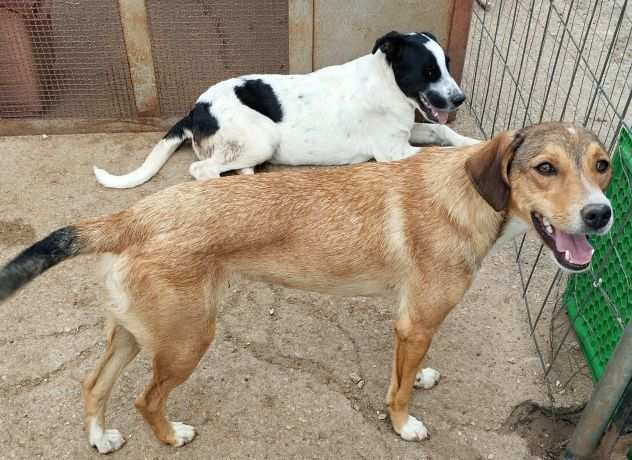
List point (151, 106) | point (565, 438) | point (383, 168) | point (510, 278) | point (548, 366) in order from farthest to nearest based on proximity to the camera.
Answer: point (151, 106), point (510, 278), point (548, 366), point (565, 438), point (383, 168)

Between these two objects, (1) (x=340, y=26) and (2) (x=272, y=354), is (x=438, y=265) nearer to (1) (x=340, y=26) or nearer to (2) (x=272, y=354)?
(2) (x=272, y=354)

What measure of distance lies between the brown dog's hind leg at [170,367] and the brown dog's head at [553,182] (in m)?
1.39

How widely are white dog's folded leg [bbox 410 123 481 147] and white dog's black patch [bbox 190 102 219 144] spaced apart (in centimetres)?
173

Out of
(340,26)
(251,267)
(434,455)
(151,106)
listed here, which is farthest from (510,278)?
(151,106)

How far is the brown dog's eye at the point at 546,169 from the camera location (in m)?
2.44

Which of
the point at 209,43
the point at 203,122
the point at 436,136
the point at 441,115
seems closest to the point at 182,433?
the point at 203,122

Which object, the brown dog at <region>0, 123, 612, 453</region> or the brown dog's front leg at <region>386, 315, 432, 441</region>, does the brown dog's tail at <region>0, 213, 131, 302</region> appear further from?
the brown dog's front leg at <region>386, 315, 432, 441</region>

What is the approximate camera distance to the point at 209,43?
5.48 m

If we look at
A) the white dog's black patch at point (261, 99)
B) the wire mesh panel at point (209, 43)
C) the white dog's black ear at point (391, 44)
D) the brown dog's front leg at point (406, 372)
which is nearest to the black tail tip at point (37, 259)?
the brown dog's front leg at point (406, 372)

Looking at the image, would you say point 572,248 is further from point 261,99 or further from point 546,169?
point 261,99

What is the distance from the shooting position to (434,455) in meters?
3.09

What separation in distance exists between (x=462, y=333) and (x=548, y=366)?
1.70 feet

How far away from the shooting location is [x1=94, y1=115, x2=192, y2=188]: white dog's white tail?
4707 millimetres

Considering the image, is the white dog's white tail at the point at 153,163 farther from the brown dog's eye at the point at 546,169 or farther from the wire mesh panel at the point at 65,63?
the brown dog's eye at the point at 546,169
